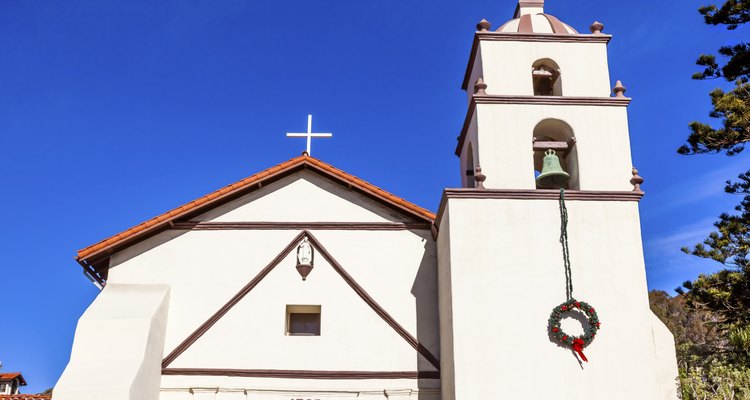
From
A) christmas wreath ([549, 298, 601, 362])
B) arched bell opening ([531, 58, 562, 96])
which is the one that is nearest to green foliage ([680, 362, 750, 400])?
christmas wreath ([549, 298, 601, 362])

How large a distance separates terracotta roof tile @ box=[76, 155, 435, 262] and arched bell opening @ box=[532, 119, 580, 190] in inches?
96.5

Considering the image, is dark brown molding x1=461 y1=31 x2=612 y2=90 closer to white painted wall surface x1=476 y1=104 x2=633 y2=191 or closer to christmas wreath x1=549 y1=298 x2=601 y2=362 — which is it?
white painted wall surface x1=476 y1=104 x2=633 y2=191

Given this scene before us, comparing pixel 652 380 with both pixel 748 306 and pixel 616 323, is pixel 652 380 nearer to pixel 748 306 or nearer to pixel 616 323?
pixel 616 323

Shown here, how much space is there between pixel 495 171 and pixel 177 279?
21.5 ft

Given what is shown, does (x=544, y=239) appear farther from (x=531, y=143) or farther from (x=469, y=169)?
(x=469, y=169)

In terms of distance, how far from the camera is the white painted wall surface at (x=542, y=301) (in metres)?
11.2

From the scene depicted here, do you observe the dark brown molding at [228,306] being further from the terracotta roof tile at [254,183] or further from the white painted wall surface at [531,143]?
the white painted wall surface at [531,143]

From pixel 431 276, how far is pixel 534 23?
5.40 metres

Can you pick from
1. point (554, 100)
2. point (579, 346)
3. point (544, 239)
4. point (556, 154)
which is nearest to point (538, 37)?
point (554, 100)

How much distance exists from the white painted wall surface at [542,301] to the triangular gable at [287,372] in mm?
1241

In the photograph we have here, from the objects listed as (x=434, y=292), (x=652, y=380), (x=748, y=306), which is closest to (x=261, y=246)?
(x=434, y=292)

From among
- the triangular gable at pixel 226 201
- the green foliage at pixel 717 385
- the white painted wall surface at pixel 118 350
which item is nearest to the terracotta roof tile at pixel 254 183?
the triangular gable at pixel 226 201

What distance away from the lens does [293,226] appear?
1465 cm

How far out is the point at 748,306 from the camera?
722 inches
